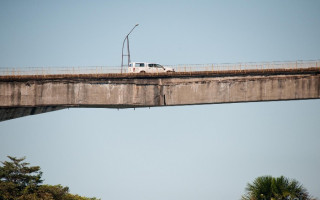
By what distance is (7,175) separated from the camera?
66.1 metres

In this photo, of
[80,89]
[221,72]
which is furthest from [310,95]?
[80,89]

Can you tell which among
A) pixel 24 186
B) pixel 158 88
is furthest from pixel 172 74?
pixel 24 186

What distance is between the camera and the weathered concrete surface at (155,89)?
53.3 metres

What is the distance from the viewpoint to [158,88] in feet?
176

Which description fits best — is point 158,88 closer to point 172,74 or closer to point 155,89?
point 155,89

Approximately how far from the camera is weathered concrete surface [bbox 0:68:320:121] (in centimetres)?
5328

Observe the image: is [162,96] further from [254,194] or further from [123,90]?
[254,194]

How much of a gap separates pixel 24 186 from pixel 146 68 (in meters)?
19.8

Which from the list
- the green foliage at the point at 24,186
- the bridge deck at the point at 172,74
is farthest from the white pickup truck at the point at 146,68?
the green foliage at the point at 24,186

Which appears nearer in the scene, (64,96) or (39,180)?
(64,96)

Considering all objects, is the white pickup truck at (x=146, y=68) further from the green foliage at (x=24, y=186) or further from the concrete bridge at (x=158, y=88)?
the green foliage at (x=24, y=186)

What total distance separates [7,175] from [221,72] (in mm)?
26998

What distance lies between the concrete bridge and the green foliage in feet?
34.4

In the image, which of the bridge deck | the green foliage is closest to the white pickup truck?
the bridge deck
